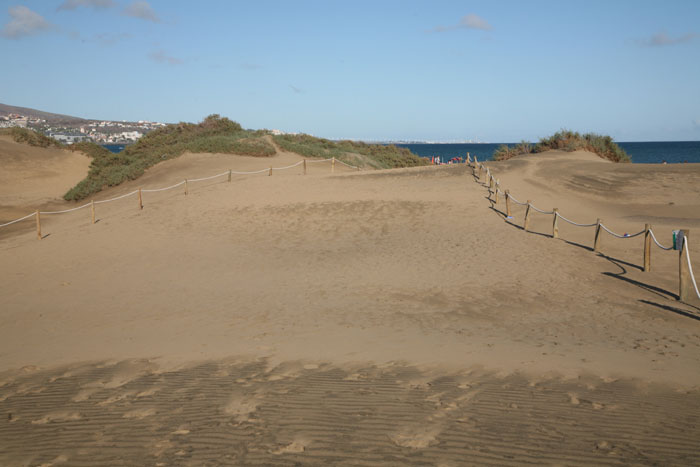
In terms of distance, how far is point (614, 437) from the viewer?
4.57m

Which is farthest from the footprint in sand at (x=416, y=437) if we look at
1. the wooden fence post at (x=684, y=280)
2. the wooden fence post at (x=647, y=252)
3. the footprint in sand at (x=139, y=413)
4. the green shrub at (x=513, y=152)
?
the green shrub at (x=513, y=152)

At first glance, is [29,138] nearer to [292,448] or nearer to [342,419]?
[342,419]

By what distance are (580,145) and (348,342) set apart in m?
32.3

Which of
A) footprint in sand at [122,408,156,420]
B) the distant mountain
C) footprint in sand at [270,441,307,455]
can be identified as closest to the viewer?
footprint in sand at [270,441,307,455]

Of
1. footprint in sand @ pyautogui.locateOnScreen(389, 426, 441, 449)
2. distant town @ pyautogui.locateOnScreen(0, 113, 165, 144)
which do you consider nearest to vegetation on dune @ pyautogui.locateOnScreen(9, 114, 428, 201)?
footprint in sand @ pyautogui.locateOnScreen(389, 426, 441, 449)

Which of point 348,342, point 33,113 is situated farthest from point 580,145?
point 33,113

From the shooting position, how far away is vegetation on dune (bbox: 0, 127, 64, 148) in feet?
159

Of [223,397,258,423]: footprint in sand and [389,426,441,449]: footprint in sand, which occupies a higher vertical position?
[389,426,441,449]: footprint in sand

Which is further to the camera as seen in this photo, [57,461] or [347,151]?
[347,151]

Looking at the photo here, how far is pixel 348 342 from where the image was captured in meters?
7.96

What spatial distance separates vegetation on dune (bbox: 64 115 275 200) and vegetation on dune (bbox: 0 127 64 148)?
268cm

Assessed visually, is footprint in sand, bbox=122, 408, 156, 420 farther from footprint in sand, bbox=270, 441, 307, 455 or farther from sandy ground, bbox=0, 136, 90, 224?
sandy ground, bbox=0, 136, 90, 224

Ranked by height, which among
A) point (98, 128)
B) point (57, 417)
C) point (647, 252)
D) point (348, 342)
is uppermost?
point (98, 128)

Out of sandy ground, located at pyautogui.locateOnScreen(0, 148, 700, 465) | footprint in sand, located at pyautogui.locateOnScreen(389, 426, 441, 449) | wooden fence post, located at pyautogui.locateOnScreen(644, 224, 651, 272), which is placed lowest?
sandy ground, located at pyautogui.locateOnScreen(0, 148, 700, 465)
